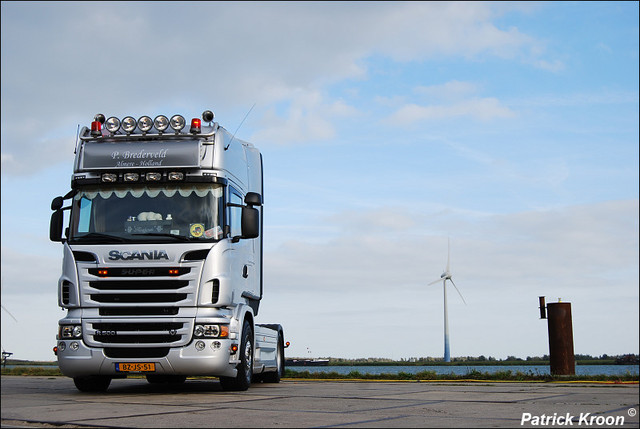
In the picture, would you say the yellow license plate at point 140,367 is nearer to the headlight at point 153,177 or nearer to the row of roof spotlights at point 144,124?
the headlight at point 153,177

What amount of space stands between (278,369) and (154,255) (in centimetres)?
601

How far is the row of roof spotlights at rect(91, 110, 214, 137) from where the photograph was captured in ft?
42.0

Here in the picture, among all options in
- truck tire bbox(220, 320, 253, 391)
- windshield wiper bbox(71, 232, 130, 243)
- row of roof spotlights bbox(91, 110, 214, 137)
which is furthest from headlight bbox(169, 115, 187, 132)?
truck tire bbox(220, 320, 253, 391)

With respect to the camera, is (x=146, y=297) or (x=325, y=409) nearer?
(x=325, y=409)

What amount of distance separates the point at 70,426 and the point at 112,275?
4552 mm

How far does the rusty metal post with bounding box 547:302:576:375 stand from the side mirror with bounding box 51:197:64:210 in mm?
11909

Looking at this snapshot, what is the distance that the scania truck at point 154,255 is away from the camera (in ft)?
38.1

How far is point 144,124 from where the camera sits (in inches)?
507

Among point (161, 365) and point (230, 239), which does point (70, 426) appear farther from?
point (230, 239)

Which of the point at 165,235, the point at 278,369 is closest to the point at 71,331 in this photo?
the point at 165,235

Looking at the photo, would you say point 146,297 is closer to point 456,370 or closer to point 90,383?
point 90,383

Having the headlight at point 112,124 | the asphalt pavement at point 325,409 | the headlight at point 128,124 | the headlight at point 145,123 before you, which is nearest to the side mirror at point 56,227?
the headlight at point 112,124

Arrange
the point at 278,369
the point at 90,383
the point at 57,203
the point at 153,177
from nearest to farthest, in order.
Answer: the point at 153,177
the point at 57,203
the point at 90,383
the point at 278,369

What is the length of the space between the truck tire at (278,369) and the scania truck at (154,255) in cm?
331
